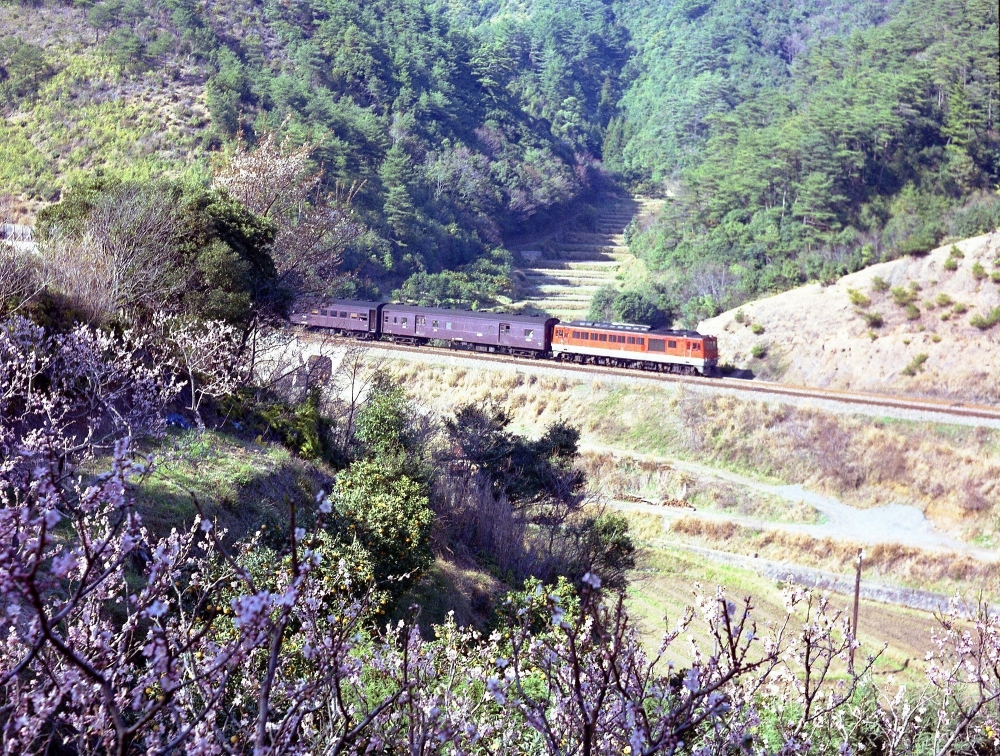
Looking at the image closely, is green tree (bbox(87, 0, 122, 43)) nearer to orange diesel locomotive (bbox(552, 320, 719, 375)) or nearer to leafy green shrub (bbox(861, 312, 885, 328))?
orange diesel locomotive (bbox(552, 320, 719, 375))

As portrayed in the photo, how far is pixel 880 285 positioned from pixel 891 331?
8.99 feet

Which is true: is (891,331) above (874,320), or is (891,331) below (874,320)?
below

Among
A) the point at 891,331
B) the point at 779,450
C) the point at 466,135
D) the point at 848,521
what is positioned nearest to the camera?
the point at 848,521

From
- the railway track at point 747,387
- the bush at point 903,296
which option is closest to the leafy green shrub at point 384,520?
the railway track at point 747,387

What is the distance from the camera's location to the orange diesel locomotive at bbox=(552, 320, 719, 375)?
3192 centimetres

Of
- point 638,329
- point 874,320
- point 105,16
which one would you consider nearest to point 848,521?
point 638,329

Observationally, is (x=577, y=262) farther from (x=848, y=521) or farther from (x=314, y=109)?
(x=848, y=521)

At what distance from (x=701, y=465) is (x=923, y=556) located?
707cm

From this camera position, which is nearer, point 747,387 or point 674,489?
point 674,489

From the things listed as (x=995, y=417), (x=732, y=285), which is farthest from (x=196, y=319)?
(x=732, y=285)

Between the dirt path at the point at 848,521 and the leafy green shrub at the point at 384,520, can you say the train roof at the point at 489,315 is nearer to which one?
the dirt path at the point at 848,521

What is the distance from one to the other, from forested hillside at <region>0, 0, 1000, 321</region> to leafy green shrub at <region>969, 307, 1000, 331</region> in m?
5.39

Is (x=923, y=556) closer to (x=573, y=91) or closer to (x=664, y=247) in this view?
(x=664, y=247)

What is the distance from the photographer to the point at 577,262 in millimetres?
61844
